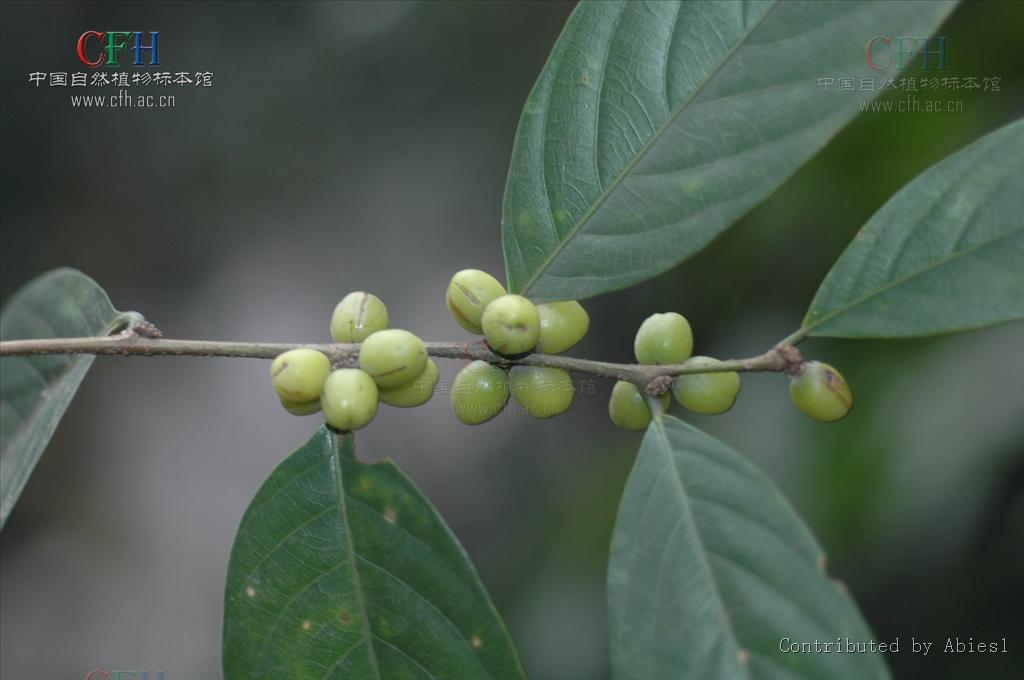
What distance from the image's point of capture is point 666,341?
39.9 inches

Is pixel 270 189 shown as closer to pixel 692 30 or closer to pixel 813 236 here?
pixel 813 236

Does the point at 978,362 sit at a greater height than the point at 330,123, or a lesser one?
lesser

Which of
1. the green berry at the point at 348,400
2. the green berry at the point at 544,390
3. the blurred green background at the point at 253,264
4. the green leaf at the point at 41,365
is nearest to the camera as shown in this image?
the green berry at the point at 348,400

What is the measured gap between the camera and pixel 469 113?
9.77ft

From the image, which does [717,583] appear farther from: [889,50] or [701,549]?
[889,50]

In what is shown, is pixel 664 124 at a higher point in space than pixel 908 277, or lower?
higher

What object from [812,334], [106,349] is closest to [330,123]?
[106,349]

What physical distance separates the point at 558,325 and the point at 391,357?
21 centimetres

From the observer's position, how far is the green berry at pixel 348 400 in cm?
92

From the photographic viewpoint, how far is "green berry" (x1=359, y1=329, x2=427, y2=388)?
944 millimetres

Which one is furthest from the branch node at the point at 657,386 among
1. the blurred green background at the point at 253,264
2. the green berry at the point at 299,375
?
the blurred green background at the point at 253,264

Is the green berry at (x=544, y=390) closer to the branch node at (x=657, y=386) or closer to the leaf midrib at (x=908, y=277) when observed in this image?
the branch node at (x=657, y=386)

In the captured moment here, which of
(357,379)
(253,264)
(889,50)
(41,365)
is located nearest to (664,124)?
(889,50)

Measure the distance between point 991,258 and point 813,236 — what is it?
53.1 inches
